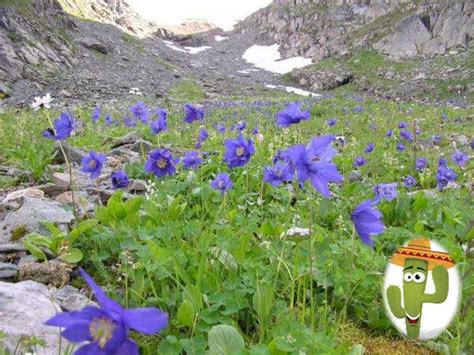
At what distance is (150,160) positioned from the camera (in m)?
3.64

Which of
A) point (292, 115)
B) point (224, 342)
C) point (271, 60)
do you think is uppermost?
point (271, 60)

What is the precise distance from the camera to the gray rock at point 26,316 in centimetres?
178

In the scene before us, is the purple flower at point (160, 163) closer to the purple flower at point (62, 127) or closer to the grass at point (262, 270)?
the grass at point (262, 270)

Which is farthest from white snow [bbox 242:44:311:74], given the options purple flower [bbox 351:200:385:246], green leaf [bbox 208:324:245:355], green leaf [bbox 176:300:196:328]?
green leaf [bbox 208:324:245:355]

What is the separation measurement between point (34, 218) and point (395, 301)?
99.6 inches

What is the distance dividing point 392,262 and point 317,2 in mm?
90299

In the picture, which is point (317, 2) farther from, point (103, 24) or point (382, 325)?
point (382, 325)

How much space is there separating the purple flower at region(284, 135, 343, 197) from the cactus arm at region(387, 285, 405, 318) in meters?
0.52

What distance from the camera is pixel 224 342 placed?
1.84 metres

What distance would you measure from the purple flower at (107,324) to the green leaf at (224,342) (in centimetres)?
90


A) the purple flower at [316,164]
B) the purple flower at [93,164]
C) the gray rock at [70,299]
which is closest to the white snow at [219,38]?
the purple flower at [93,164]

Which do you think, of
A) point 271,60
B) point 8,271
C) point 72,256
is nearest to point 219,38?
point 271,60

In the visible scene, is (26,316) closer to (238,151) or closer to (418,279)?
Answer: (418,279)

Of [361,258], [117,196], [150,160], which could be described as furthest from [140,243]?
[361,258]
